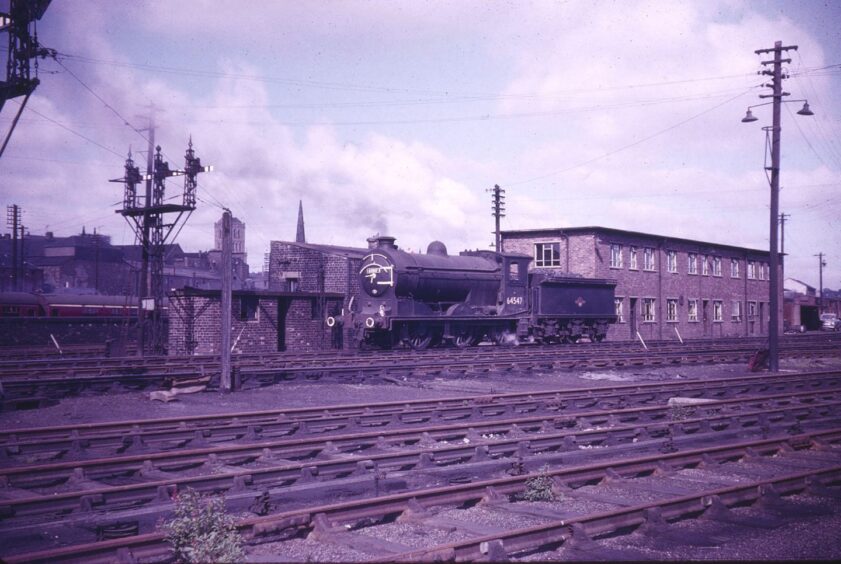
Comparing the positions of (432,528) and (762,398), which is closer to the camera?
(432,528)

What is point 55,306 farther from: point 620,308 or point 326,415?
point 326,415

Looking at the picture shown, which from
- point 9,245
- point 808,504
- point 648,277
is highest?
point 9,245

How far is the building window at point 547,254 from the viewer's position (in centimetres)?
3962

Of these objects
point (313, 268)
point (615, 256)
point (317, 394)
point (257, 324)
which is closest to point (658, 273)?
point (615, 256)

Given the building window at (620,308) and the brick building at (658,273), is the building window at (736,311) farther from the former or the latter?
the building window at (620,308)

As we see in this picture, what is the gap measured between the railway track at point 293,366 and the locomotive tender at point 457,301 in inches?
47.2

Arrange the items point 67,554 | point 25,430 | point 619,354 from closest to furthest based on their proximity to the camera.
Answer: point 67,554 < point 25,430 < point 619,354

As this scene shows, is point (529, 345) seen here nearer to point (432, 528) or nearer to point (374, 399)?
point (374, 399)

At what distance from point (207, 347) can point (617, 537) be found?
22155 mm

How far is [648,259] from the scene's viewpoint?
41312mm

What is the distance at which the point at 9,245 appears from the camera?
8550 cm

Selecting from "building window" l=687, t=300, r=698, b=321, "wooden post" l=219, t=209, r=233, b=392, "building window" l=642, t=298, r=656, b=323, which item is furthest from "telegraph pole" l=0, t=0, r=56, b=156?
"building window" l=687, t=300, r=698, b=321

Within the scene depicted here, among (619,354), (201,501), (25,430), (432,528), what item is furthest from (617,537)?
(619,354)

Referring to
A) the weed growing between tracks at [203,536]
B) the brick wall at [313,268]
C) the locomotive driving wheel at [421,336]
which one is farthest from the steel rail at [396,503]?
the brick wall at [313,268]
